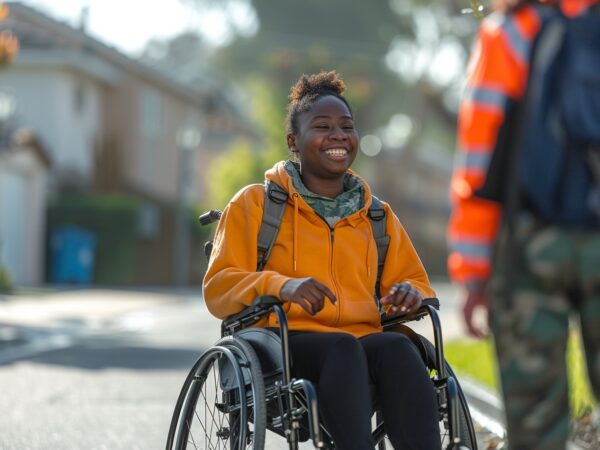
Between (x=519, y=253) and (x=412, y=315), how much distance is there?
196cm

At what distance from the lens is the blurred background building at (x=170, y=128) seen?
1272 inches

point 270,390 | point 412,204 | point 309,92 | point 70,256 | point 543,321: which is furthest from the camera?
point 412,204

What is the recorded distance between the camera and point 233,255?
16.6 feet

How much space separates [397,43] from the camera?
62219 mm

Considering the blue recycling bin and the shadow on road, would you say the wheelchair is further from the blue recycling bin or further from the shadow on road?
the blue recycling bin

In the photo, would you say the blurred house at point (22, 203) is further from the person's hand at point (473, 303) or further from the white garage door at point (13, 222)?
the person's hand at point (473, 303)

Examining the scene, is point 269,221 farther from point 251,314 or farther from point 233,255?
point 251,314

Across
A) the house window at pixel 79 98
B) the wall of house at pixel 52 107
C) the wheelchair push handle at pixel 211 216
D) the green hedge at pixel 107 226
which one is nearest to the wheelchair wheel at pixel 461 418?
the wheelchair push handle at pixel 211 216

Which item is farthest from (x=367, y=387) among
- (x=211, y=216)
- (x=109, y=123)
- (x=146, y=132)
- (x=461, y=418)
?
(x=146, y=132)

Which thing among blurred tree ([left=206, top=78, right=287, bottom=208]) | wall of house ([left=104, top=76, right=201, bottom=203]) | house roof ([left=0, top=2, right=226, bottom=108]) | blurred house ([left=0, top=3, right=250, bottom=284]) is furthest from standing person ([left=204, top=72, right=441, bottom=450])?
blurred tree ([left=206, top=78, right=287, bottom=208])

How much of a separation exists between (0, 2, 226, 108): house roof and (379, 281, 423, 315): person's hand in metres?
30.0

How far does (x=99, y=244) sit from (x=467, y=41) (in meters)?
29.1

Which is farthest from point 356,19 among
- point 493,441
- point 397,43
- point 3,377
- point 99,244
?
point 493,441

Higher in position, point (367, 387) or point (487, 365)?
point (367, 387)
